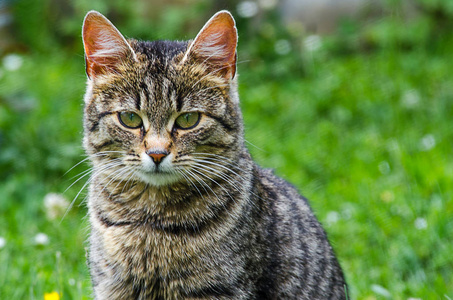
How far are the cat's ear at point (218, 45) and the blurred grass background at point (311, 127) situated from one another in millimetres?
896

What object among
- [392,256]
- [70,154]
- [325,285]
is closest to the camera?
[325,285]

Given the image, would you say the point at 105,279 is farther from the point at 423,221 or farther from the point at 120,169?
the point at 423,221

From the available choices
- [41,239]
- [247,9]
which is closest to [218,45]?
[41,239]

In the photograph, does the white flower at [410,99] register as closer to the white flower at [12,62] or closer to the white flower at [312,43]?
the white flower at [312,43]

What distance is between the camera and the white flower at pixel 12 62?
240 inches

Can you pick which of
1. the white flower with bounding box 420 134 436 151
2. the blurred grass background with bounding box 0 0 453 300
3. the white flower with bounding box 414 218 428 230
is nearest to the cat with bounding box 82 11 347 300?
the blurred grass background with bounding box 0 0 453 300

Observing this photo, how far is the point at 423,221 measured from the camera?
4121mm

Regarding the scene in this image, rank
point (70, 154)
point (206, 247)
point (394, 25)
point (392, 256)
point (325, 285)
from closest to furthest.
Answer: point (206, 247) → point (325, 285) → point (392, 256) → point (70, 154) → point (394, 25)

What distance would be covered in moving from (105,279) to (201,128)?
0.84 meters

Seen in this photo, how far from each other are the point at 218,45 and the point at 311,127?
318 centimetres

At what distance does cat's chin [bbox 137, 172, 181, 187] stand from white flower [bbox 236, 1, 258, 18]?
441 cm

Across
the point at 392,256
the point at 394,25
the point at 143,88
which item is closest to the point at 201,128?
the point at 143,88

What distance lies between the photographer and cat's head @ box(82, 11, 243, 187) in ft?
9.00

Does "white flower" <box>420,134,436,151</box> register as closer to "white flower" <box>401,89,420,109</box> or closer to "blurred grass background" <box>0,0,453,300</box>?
"blurred grass background" <box>0,0,453,300</box>
